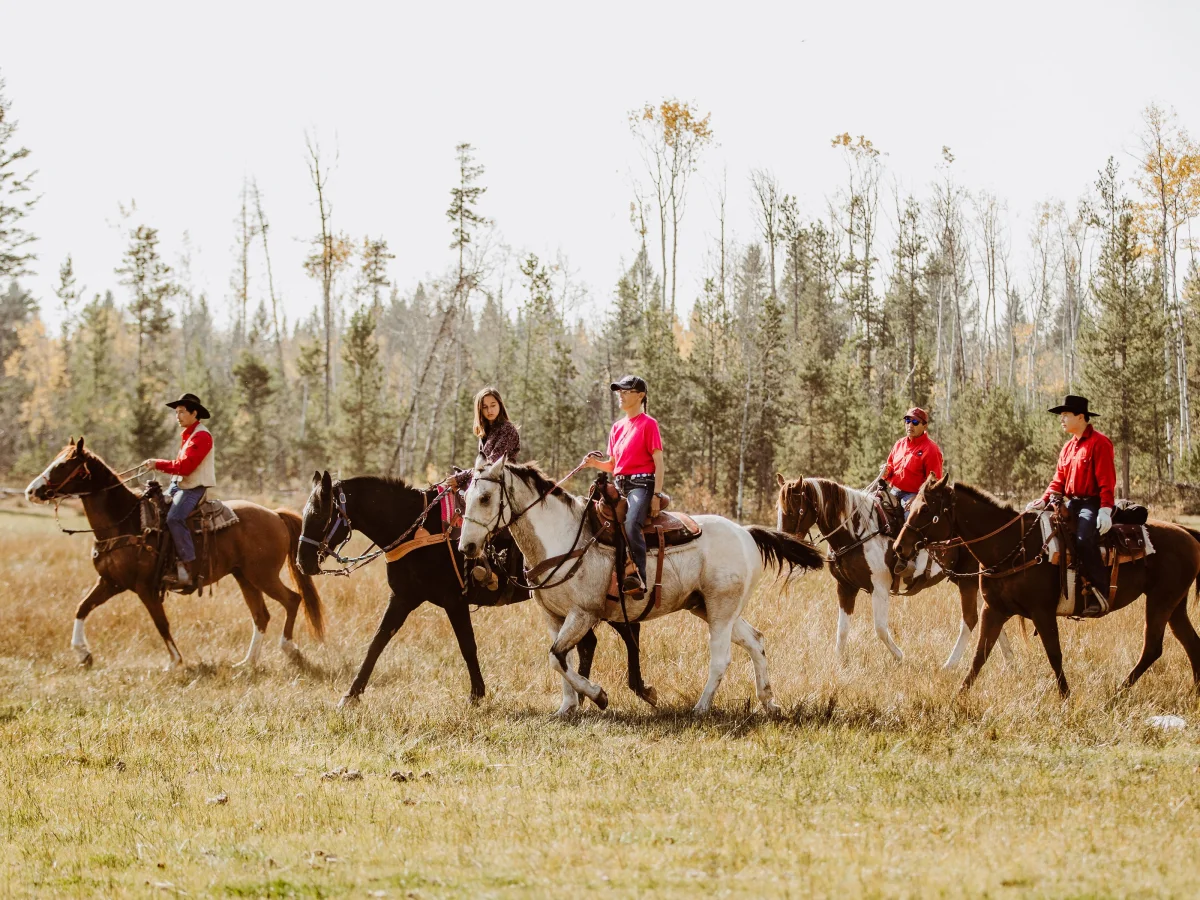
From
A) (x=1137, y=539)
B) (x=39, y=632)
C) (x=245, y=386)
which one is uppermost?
(x=245, y=386)

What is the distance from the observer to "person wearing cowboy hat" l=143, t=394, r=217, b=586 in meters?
11.5

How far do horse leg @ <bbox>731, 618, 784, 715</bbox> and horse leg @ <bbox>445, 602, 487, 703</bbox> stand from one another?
238 cm

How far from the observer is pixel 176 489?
1186cm

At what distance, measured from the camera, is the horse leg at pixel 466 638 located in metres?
9.49

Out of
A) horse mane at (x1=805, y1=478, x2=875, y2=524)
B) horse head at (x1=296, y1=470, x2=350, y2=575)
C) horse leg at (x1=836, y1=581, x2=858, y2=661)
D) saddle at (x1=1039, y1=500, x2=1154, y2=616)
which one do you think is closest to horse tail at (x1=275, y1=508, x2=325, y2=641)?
horse head at (x1=296, y1=470, x2=350, y2=575)

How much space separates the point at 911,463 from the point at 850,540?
114 cm

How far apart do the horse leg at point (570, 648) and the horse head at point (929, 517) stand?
3.08 m

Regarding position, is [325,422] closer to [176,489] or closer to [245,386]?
[245,386]

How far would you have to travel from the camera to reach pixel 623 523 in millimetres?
8531

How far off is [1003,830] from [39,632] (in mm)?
12131

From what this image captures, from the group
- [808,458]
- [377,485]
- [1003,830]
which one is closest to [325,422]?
[808,458]

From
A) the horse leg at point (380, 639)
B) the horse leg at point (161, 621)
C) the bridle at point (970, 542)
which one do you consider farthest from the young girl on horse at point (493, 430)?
the horse leg at point (161, 621)

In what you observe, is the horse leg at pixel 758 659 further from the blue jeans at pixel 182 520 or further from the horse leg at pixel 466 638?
the blue jeans at pixel 182 520

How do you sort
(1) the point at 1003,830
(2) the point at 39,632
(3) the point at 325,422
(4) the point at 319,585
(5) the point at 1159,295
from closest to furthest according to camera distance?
1. (1) the point at 1003,830
2. (2) the point at 39,632
3. (4) the point at 319,585
4. (5) the point at 1159,295
5. (3) the point at 325,422
